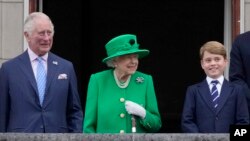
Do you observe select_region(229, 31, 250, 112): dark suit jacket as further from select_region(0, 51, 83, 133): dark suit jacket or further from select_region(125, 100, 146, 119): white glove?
select_region(0, 51, 83, 133): dark suit jacket

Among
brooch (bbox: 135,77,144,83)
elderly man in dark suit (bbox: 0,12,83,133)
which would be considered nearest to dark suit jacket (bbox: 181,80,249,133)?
brooch (bbox: 135,77,144,83)

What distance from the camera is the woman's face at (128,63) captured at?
310 inches

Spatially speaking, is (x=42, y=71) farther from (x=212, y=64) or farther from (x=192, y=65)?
(x=192, y=65)

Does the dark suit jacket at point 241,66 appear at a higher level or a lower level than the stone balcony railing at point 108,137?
higher

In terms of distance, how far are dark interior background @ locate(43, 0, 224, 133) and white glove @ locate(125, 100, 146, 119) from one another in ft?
17.4

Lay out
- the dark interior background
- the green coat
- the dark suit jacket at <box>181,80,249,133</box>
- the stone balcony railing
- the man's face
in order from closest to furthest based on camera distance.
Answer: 1. the stone balcony railing
2. the man's face
3. the green coat
4. the dark suit jacket at <box>181,80,249,133</box>
5. the dark interior background

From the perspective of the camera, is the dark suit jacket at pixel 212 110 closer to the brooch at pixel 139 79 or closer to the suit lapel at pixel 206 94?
the suit lapel at pixel 206 94

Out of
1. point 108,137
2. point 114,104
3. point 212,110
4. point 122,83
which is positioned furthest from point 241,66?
point 108,137

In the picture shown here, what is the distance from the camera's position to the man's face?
25.6ft

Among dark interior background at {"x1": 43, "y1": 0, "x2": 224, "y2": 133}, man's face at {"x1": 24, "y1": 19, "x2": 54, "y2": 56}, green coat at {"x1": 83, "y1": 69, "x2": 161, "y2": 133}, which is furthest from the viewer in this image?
dark interior background at {"x1": 43, "y1": 0, "x2": 224, "y2": 133}

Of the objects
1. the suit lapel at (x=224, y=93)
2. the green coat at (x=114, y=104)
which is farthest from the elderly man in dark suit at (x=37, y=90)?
the suit lapel at (x=224, y=93)

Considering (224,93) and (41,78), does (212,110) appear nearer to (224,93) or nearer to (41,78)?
(224,93)

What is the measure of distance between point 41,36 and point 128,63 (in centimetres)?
68

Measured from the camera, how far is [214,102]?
8.16m
